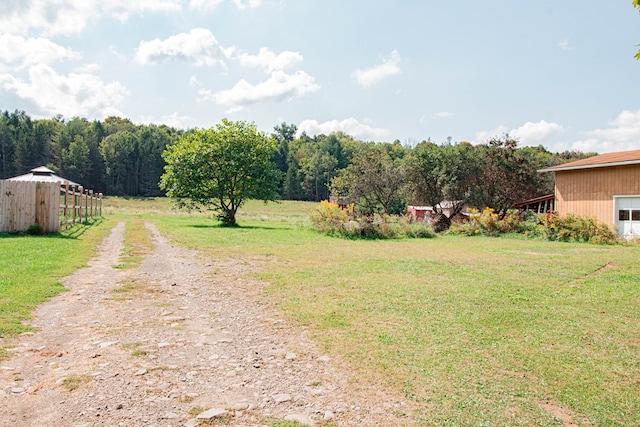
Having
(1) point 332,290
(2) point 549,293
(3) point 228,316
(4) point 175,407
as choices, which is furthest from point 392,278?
(4) point 175,407

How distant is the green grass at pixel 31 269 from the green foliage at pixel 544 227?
20.6m

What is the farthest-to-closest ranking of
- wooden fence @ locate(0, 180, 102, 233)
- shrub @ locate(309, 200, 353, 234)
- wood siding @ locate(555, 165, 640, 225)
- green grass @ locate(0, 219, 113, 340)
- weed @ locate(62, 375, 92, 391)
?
1. shrub @ locate(309, 200, 353, 234)
2. wood siding @ locate(555, 165, 640, 225)
3. wooden fence @ locate(0, 180, 102, 233)
4. green grass @ locate(0, 219, 113, 340)
5. weed @ locate(62, 375, 92, 391)

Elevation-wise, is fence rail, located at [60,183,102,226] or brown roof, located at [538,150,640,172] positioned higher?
brown roof, located at [538,150,640,172]

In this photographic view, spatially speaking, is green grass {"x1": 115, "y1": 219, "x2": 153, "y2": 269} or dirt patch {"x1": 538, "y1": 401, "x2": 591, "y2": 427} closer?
dirt patch {"x1": 538, "y1": 401, "x2": 591, "y2": 427}

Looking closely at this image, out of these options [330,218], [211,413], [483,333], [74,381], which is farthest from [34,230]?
[483,333]

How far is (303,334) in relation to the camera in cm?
534

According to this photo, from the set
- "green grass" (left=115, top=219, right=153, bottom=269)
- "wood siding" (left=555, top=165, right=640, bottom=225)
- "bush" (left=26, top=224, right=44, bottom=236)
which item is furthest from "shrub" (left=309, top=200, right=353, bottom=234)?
"bush" (left=26, top=224, right=44, bottom=236)

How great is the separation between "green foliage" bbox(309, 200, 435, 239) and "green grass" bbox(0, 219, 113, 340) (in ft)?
37.8

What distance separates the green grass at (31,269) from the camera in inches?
226

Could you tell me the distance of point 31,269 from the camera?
865cm

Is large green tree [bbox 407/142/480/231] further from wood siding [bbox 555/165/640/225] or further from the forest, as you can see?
wood siding [bbox 555/165/640/225]

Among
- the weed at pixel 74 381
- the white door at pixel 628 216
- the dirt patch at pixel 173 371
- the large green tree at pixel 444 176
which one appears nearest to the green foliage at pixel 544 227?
the white door at pixel 628 216

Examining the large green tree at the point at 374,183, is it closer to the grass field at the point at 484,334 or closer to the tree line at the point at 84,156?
the grass field at the point at 484,334

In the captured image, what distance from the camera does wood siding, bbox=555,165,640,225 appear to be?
71.1 ft
